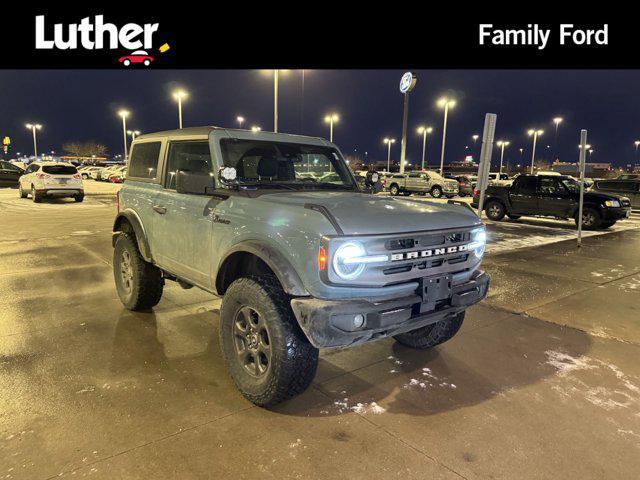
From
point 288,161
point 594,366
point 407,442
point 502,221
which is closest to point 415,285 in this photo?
point 407,442

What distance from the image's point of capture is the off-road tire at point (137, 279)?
5.01m

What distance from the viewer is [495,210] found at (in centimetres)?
Answer: 1641

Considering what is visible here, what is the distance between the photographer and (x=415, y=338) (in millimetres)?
4406

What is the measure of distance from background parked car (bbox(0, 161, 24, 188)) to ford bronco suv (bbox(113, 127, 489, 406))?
26.4m

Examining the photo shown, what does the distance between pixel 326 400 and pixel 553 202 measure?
14.0 metres

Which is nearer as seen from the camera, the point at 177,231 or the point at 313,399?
the point at 313,399

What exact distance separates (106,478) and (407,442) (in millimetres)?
1807

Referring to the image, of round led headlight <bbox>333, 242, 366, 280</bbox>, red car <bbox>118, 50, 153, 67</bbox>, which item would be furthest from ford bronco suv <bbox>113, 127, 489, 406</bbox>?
red car <bbox>118, 50, 153, 67</bbox>

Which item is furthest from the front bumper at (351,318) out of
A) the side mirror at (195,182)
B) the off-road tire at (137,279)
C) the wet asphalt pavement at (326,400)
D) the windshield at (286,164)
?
the off-road tire at (137,279)

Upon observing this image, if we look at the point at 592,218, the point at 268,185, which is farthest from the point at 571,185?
the point at 268,185

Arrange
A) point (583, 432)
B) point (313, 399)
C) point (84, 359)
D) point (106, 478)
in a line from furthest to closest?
point (84, 359), point (313, 399), point (583, 432), point (106, 478)

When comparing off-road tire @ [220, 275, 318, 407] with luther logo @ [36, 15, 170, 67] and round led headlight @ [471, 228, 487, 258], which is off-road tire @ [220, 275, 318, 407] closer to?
round led headlight @ [471, 228, 487, 258]

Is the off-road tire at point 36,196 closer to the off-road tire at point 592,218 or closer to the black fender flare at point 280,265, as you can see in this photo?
the black fender flare at point 280,265

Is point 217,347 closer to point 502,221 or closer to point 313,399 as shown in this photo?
point 313,399
